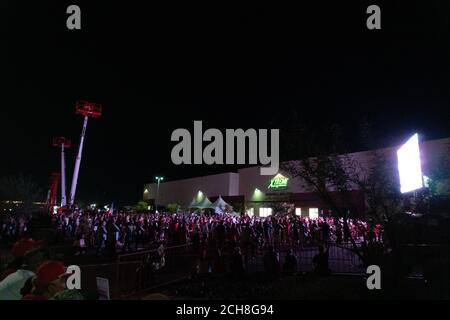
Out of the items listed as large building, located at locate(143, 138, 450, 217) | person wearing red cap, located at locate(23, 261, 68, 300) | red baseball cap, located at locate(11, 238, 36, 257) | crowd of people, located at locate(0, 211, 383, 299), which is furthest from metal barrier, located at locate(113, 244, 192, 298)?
large building, located at locate(143, 138, 450, 217)

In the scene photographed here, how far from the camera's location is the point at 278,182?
3788 centimetres

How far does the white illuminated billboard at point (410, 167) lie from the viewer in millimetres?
8626

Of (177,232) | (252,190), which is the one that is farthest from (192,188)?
(177,232)

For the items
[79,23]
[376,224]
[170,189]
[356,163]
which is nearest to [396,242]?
[376,224]

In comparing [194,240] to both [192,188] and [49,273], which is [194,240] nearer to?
[49,273]

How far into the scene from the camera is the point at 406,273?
8000 millimetres

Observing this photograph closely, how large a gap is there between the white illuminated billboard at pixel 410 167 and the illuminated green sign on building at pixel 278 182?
26.7 meters

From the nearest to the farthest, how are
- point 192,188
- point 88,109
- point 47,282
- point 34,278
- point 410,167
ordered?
point 47,282
point 34,278
point 410,167
point 88,109
point 192,188

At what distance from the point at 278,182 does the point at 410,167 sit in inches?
1142

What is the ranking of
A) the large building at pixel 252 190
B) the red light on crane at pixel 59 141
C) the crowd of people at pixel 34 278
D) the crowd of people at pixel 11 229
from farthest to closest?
the red light on crane at pixel 59 141
the large building at pixel 252 190
the crowd of people at pixel 11 229
the crowd of people at pixel 34 278

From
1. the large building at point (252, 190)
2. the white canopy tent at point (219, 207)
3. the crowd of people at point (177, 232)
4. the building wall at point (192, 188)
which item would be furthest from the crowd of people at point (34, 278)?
the building wall at point (192, 188)

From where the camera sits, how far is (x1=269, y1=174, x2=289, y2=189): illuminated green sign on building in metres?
37.2

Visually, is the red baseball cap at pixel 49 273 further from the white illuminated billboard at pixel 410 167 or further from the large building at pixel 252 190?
the large building at pixel 252 190

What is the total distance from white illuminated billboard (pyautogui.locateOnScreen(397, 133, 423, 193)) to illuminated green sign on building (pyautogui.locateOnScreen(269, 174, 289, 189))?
2670 cm
